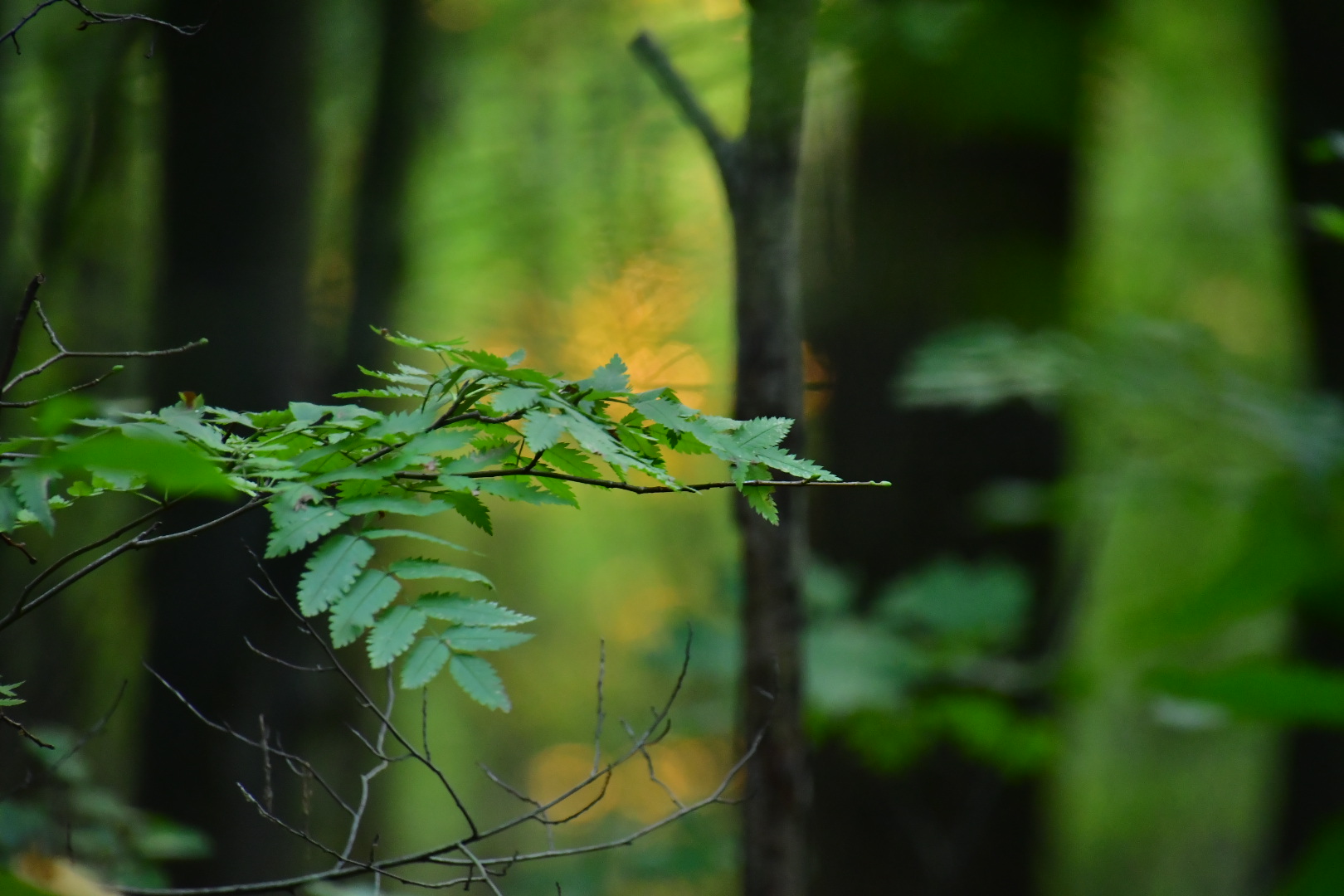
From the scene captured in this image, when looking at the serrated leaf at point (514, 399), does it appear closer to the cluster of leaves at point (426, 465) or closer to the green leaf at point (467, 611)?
the cluster of leaves at point (426, 465)

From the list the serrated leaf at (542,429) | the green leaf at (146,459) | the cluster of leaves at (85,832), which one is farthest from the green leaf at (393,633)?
the cluster of leaves at (85,832)

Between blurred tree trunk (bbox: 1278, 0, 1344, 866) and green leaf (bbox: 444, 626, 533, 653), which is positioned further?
blurred tree trunk (bbox: 1278, 0, 1344, 866)

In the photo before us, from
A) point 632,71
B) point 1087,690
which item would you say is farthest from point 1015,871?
point 632,71

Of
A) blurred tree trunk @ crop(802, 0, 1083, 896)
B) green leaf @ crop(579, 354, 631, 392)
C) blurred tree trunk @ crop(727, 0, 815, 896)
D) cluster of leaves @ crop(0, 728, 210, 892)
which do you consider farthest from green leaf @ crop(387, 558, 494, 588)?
blurred tree trunk @ crop(802, 0, 1083, 896)

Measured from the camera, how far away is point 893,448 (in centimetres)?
384

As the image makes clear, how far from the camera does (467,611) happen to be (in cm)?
104

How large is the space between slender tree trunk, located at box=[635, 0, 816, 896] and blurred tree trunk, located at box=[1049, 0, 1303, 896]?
1245 mm

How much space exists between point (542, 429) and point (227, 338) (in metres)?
3.25

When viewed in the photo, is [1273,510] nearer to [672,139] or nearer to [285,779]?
[285,779]

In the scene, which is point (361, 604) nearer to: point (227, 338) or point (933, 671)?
point (933, 671)

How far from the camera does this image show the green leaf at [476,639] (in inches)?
38.7

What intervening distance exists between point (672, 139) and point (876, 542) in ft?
12.4

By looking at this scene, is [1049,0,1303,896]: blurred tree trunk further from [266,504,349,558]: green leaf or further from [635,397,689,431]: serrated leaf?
[266,504,349,558]: green leaf

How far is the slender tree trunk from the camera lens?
1933mm
